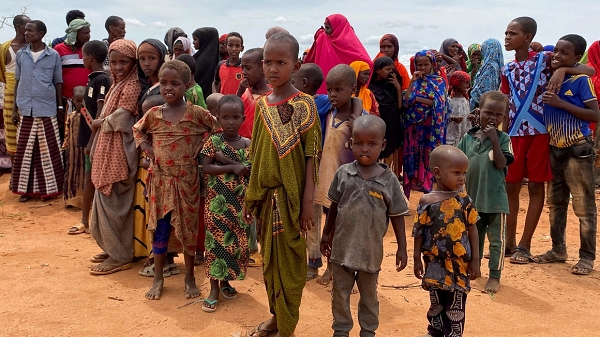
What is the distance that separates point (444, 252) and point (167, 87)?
230 centimetres

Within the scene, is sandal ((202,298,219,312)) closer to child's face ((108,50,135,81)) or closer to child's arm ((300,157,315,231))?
child's arm ((300,157,315,231))

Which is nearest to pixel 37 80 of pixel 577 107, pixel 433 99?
pixel 433 99

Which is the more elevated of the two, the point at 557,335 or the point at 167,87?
the point at 167,87

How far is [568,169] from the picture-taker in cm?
480

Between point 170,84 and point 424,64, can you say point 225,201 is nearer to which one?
point 170,84

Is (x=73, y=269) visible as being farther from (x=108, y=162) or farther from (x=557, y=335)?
(x=557, y=335)

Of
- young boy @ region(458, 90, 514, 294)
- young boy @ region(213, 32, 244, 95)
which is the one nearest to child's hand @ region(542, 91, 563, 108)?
young boy @ region(458, 90, 514, 294)

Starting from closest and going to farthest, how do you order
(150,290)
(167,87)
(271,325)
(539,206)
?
(271,325) < (167,87) < (150,290) < (539,206)

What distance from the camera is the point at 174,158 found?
394 centimetres

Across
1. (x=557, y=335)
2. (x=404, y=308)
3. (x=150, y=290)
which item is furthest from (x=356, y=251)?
(x=150, y=290)

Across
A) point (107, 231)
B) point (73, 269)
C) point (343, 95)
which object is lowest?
point (73, 269)

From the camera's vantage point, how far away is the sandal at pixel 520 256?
5.04 metres

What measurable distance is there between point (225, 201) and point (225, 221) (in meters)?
0.15

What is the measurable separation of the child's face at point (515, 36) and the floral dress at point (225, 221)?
9.06ft
